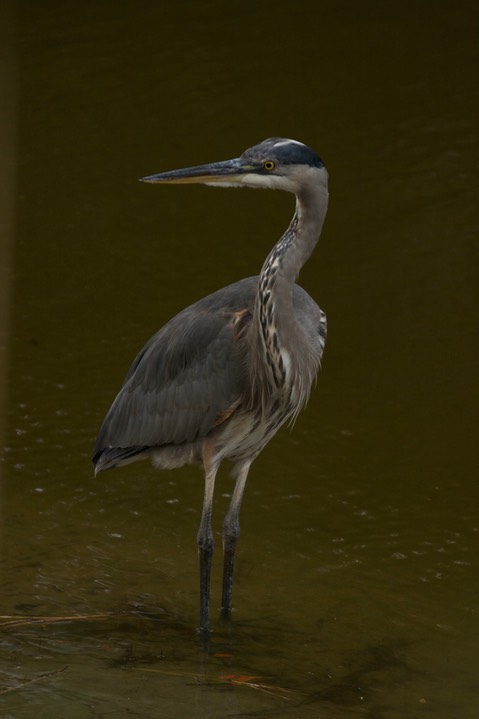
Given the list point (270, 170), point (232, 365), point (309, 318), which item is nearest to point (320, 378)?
point (309, 318)

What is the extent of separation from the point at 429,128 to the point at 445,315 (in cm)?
212

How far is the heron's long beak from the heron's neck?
217 mm

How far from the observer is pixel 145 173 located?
898 cm

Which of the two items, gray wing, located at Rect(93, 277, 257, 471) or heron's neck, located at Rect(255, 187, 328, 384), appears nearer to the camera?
heron's neck, located at Rect(255, 187, 328, 384)

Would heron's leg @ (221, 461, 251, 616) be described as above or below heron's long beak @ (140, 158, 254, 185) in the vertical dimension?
below

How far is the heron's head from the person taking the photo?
4.66 metres

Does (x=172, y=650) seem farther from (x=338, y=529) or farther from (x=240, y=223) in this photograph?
(x=240, y=223)

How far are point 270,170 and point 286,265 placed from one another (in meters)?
Answer: 0.32

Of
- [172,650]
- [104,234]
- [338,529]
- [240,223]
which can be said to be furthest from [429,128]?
[172,650]

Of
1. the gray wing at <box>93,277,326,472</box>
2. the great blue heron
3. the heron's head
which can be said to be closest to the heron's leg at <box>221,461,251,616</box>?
the great blue heron

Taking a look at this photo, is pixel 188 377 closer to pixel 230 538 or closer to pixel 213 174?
pixel 230 538

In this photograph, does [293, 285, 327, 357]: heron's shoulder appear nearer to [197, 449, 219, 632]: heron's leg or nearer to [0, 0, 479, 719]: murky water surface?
[197, 449, 219, 632]: heron's leg

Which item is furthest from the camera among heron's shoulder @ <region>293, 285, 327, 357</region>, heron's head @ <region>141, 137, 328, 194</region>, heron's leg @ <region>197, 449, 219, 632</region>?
heron's shoulder @ <region>293, 285, 327, 357</region>

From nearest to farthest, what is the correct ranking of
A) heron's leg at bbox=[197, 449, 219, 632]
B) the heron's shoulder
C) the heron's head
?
1. the heron's head
2. heron's leg at bbox=[197, 449, 219, 632]
3. the heron's shoulder
